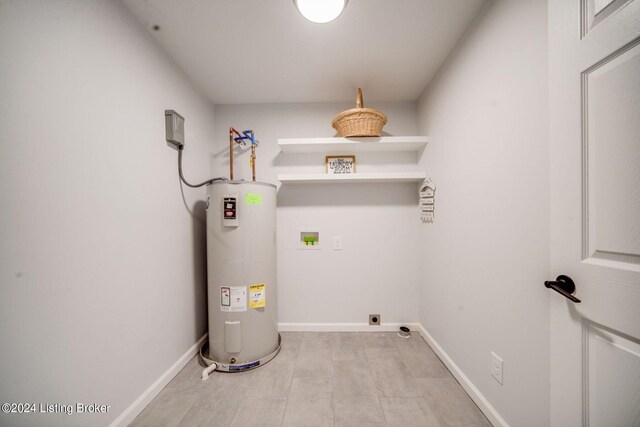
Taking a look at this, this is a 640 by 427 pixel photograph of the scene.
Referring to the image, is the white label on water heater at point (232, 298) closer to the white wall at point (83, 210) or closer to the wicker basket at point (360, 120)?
the white wall at point (83, 210)

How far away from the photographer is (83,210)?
98 cm

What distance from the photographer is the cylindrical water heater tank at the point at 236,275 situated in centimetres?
159

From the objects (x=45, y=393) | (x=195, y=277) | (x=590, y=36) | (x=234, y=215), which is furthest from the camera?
(x=195, y=277)

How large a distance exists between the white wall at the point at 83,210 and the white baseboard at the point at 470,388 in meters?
1.97

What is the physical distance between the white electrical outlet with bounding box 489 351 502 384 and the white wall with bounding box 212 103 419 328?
3.18 ft

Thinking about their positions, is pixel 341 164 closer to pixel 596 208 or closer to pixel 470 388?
pixel 596 208

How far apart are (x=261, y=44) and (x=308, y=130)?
829 mm

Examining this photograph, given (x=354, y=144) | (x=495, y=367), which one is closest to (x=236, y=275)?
(x=354, y=144)

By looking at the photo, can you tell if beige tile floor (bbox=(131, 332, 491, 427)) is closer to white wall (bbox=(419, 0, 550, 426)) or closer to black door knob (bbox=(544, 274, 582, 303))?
white wall (bbox=(419, 0, 550, 426))

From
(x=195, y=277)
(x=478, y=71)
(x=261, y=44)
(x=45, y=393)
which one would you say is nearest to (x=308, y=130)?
(x=261, y=44)

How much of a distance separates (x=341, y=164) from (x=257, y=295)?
1.40 m

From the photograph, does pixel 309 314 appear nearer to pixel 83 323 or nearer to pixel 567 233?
pixel 83 323

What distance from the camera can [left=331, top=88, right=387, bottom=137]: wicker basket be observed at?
1.75 meters

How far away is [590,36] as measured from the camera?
2.10ft
